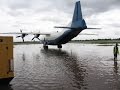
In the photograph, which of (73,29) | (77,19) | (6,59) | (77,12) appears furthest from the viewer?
(77,12)

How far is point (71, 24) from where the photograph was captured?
50.9m

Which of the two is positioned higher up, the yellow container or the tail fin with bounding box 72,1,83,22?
the tail fin with bounding box 72,1,83,22

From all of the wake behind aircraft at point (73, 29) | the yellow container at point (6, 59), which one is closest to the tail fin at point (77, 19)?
the wake behind aircraft at point (73, 29)

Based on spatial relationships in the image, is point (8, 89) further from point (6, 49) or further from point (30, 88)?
point (6, 49)

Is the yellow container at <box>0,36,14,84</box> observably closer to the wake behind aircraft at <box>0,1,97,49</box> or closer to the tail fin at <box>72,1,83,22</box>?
the wake behind aircraft at <box>0,1,97,49</box>

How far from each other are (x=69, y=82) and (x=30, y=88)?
8.35 feet

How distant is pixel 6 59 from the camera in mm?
13234

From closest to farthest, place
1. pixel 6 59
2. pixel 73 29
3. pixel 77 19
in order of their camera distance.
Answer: pixel 6 59
pixel 73 29
pixel 77 19

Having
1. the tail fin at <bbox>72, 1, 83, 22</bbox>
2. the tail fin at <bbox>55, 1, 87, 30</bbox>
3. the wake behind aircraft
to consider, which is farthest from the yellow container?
the tail fin at <bbox>72, 1, 83, 22</bbox>

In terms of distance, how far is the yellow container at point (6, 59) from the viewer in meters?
13.0

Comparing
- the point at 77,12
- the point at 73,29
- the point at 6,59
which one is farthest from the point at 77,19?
the point at 6,59

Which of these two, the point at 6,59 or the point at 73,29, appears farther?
the point at 73,29

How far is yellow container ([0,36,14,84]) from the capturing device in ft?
42.8

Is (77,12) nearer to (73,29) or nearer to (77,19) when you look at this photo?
(77,19)
